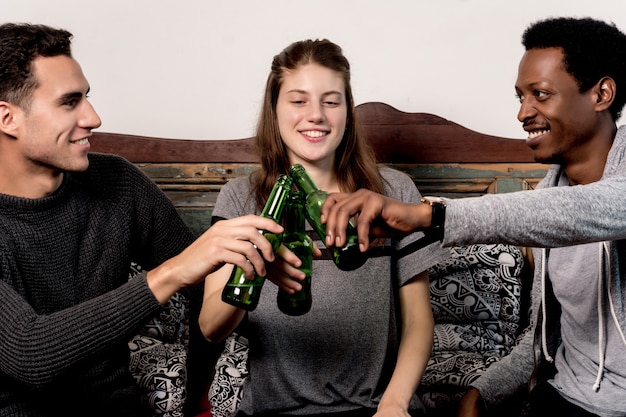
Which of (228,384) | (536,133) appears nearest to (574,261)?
(536,133)

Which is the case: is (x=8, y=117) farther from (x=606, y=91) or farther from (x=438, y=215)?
(x=606, y=91)

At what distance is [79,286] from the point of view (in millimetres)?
1491

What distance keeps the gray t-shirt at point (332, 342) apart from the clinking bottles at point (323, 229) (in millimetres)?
435

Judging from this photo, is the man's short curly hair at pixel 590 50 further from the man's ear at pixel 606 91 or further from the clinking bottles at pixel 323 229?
the clinking bottles at pixel 323 229

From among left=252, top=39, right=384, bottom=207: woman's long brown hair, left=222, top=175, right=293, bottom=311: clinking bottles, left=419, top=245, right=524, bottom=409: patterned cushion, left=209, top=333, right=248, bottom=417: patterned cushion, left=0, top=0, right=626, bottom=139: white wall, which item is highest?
left=0, top=0, right=626, bottom=139: white wall

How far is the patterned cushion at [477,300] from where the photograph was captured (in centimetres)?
211

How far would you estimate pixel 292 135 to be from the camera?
5.11 ft

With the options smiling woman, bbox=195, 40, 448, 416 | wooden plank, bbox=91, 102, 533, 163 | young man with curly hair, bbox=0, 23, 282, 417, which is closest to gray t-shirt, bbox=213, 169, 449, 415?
smiling woman, bbox=195, 40, 448, 416

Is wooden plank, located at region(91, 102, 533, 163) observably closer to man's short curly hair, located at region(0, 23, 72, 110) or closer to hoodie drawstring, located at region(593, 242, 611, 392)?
man's short curly hair, located at region(0, 23, 72, 110)

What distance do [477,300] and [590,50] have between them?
98 cm

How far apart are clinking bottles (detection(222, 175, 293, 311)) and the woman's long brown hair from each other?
48 centimetres

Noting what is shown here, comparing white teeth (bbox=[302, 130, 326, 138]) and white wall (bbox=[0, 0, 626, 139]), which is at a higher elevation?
white wall (bbox=[0, 0, 626, 139])

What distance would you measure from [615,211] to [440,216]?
310 millimetres

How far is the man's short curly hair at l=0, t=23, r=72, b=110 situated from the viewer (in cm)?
148
